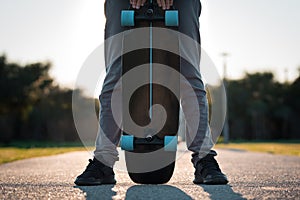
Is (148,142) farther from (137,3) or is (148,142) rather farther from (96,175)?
(137,3)

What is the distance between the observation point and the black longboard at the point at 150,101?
9.98ft

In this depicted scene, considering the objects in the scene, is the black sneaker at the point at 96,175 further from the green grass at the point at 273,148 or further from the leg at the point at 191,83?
the green grass at the point at 273,148

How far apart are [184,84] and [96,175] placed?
32.3 inches

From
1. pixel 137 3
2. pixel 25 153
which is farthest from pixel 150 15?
pixel 25 153

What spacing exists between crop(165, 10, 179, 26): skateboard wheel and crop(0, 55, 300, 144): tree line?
38.3 metres

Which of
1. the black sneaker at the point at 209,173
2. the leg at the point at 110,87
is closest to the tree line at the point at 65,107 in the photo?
the leg at the point at 110,87

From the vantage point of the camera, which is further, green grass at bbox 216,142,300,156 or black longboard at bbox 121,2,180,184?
green grass at bbox 216,142,300,156

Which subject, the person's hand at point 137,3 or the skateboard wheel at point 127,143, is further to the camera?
the person's hand at point 137,3

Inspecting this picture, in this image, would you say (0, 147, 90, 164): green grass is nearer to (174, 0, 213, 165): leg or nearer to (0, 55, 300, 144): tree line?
(174, 0, 213, 165): leg

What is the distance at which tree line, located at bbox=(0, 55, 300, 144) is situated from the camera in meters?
41.8

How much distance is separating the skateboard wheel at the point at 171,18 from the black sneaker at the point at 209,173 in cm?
86

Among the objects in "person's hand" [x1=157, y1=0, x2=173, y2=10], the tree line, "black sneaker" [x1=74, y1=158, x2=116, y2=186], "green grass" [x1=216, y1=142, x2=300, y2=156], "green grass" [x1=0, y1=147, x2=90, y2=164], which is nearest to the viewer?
"black sneaker" [x1=74, y1=158, x2=116, y2=186]

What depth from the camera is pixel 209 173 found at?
3.02 meters

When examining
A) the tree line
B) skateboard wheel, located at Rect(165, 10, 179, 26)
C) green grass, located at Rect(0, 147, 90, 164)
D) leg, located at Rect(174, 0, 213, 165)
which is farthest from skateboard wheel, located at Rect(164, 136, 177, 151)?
the tree line
